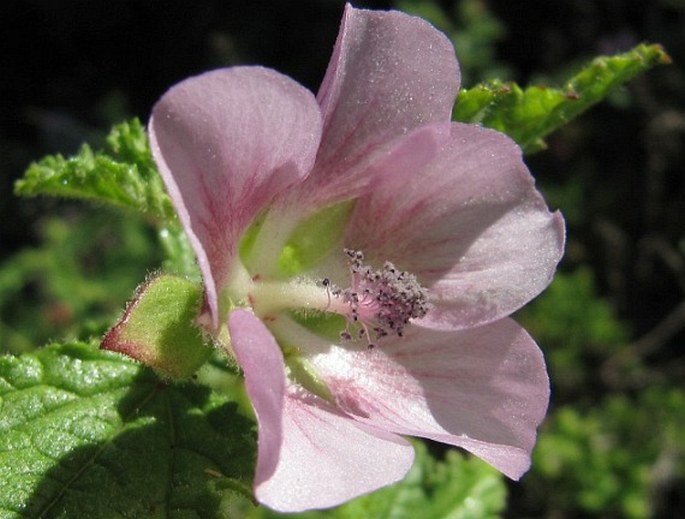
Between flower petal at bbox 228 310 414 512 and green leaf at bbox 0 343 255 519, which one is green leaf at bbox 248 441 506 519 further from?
flower petal at bbox 228 310 414 512

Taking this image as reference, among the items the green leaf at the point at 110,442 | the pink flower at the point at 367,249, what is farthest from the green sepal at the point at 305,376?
the green leaf at the point at 110,442

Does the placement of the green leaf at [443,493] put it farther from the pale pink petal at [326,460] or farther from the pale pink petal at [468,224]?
the pale pink petal at [326,460]

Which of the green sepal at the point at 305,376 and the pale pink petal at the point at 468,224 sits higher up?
the pale pink petal at the point at 468,224

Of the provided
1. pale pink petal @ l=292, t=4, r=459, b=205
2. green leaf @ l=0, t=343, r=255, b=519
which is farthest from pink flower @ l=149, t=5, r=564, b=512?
green leaf @ l=0, t=343, r=255, b=519

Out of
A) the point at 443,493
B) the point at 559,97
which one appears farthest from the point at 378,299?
the point at 443,493

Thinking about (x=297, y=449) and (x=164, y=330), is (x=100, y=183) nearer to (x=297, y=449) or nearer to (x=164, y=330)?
(x=164, y=330)

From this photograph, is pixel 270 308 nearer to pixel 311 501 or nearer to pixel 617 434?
pixel 311 501

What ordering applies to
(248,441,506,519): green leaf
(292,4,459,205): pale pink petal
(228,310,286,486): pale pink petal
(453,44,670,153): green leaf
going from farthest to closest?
(248,441,506,519): green leaf
(453,44,670,153): green leaf
(292,4,459,205): pale pink petal
(228,310,286,486): pale pink petal
